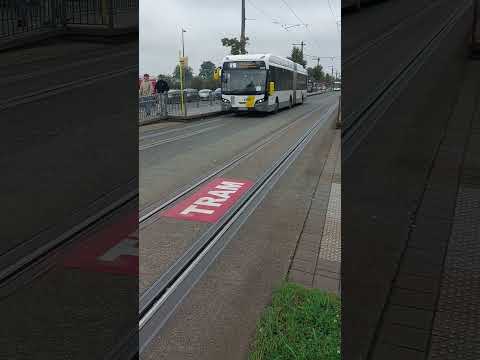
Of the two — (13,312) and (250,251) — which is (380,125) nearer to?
(13,312)

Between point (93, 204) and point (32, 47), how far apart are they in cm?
71

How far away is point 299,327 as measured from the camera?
10.5ft

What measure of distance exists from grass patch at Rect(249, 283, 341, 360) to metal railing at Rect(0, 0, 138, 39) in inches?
82.8

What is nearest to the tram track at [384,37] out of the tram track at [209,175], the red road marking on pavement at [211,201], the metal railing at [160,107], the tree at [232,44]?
the red road marking on pavement at [211,201]

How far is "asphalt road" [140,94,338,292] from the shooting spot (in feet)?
16.5

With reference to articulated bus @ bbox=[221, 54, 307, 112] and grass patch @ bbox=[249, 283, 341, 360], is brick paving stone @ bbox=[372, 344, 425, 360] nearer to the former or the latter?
grass patch @ bbox=[249, 283, 341, 360]

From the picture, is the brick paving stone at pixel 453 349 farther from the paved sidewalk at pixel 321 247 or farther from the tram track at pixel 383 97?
the paved sidewalk at pixel 321 247

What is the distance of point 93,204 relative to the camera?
7.02ft

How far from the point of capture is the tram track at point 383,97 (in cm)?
175

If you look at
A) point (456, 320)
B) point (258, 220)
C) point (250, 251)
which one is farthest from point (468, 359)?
point (258, 220)

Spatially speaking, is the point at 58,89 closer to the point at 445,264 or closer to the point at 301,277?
the point at 445,264

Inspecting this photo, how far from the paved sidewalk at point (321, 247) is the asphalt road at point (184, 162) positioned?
1.24 meters

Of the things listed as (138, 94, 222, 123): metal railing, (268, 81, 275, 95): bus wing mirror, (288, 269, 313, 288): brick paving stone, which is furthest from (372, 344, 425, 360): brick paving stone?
Result: (268, 81, 275, 95): bus wing mirror

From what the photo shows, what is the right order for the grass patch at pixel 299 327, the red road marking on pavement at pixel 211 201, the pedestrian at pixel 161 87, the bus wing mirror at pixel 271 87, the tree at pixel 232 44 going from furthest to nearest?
the tree at pixel 232 44 → the bus wing mirror at pixel 271 87 → the pedestrian at pixel 161 87 → the red road marking on pavement at pixel 211 201 → the grass patch at pixel 299 327
